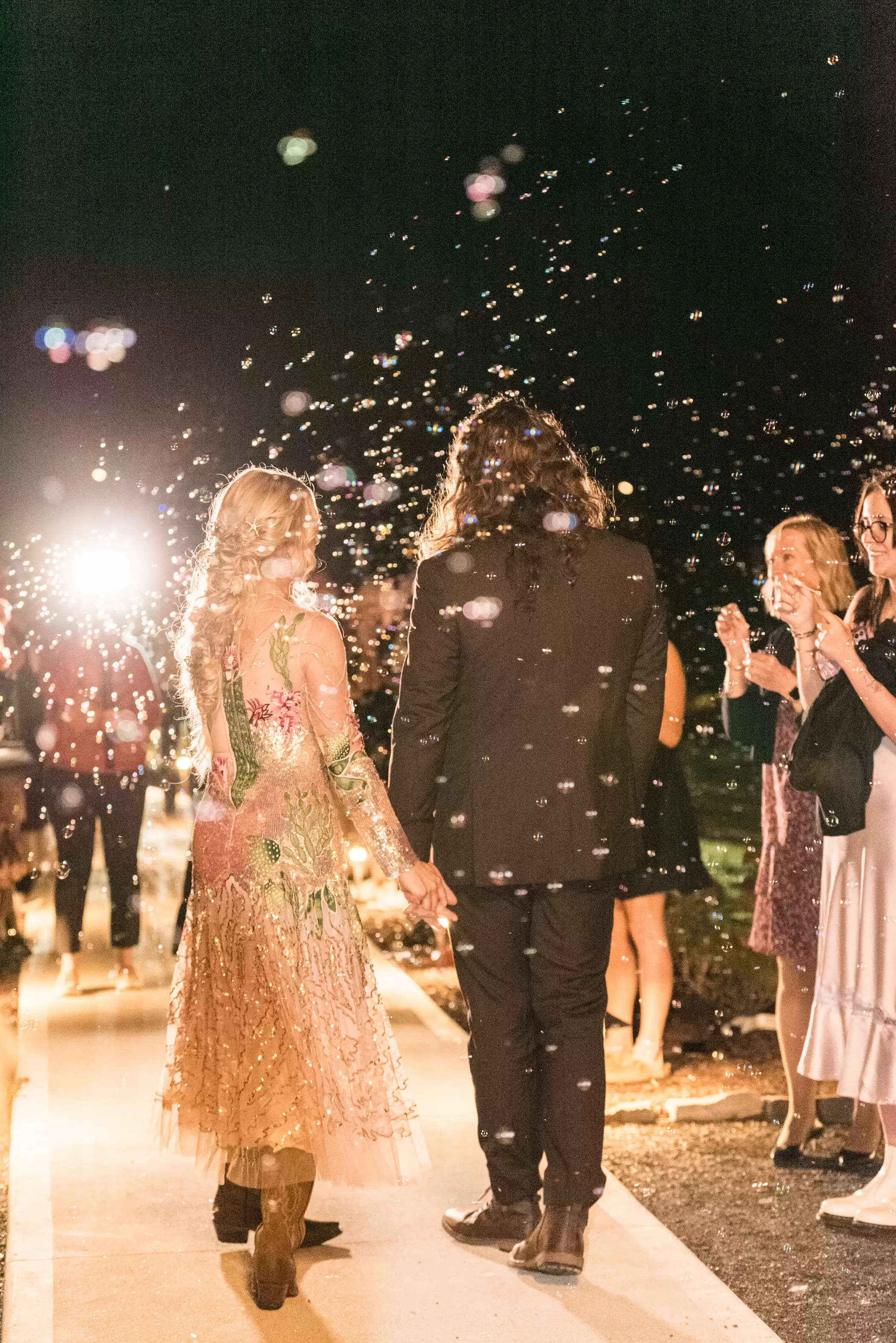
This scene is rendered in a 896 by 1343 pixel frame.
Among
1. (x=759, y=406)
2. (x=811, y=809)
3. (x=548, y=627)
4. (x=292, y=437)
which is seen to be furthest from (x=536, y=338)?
(x=548, y=627)

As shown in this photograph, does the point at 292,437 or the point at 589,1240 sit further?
the point at 292,437

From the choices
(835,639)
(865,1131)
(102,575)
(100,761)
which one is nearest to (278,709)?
(835,639)

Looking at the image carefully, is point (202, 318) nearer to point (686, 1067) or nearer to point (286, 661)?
point (686, 1067)

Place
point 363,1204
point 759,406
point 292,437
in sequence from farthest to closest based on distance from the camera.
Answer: point 292,437
point 759,406
point 363,1204

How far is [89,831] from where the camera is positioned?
23.4 feet

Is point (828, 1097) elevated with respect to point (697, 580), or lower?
lower

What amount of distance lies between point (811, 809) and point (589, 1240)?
1713mm

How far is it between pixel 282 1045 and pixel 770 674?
7.25 feet

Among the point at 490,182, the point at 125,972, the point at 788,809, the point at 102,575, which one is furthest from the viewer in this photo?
the point at 102,575

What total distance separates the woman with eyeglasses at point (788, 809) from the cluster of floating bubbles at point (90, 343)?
9698 mm

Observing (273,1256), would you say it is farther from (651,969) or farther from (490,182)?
(490,182)

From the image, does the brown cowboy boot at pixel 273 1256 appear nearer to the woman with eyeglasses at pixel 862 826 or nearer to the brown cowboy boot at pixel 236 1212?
the brown cowboy boot at pixel 236 1212

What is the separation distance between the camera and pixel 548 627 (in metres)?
3.64

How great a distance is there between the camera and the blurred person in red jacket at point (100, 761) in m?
6.92
